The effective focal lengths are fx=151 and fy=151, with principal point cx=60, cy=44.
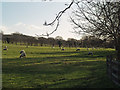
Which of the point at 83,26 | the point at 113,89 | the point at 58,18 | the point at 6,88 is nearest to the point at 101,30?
the point at 83,26

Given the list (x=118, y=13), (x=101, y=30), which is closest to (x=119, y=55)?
(x=101, y=30)

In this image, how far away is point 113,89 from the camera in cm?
774

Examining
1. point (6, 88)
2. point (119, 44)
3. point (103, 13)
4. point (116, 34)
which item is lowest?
point (6, 88)

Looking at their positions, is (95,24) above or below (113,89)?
above

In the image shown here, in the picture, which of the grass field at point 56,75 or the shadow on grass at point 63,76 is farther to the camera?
the grass field at point 56,75

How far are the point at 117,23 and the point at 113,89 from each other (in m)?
4.33

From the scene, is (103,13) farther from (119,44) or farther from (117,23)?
(119,44)

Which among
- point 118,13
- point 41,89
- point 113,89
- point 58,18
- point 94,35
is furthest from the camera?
point 94,35

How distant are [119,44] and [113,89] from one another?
118 inches

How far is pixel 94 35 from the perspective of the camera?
34.1 ft

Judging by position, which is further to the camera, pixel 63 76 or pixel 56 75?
pixel 56 75

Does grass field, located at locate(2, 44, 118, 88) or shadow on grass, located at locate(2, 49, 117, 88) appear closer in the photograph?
shadow on grass, located at locate(2, 49, 117, 88)

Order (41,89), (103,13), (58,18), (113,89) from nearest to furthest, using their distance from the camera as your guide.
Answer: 1. (58,18)
2. (113,89)
3. (41,89)
4. (103,13)

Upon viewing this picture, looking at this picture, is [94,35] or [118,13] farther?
[94,35]
